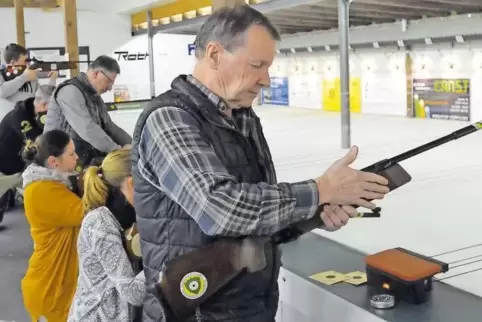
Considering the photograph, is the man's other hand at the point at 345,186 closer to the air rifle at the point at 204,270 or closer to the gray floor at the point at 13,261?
the air rifle at the point at 204,270

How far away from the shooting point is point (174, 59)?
1420 cm

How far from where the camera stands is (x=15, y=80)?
16.7ft

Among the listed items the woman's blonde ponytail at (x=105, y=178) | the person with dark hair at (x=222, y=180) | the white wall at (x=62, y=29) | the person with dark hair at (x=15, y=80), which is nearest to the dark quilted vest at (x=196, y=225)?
the person with dark hair at (x=222, y=180)

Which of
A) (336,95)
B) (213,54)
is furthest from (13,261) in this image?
(336,95)

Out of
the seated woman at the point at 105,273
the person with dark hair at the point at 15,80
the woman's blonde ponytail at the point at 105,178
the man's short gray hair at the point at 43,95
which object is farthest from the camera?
the person with dark hair at the point at 15,80

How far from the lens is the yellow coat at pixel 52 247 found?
8.09 feet

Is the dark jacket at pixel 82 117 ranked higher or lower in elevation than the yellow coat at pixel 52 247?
higher

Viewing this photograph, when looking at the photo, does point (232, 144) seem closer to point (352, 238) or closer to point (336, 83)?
point (352, 238)

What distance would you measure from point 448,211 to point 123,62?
11565mm

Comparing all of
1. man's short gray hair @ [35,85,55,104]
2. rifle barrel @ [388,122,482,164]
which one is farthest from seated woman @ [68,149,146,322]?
man's short gray hair @ [35,85,55,104]

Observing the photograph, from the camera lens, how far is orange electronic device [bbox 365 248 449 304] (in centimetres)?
181

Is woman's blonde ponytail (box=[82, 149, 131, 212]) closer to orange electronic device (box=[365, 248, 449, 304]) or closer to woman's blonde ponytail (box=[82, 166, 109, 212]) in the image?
woman's blonde ponytail (box=[82, 166, 109, 212])

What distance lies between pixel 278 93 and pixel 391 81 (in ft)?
10.6

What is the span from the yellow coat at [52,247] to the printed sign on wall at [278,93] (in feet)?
32.3
